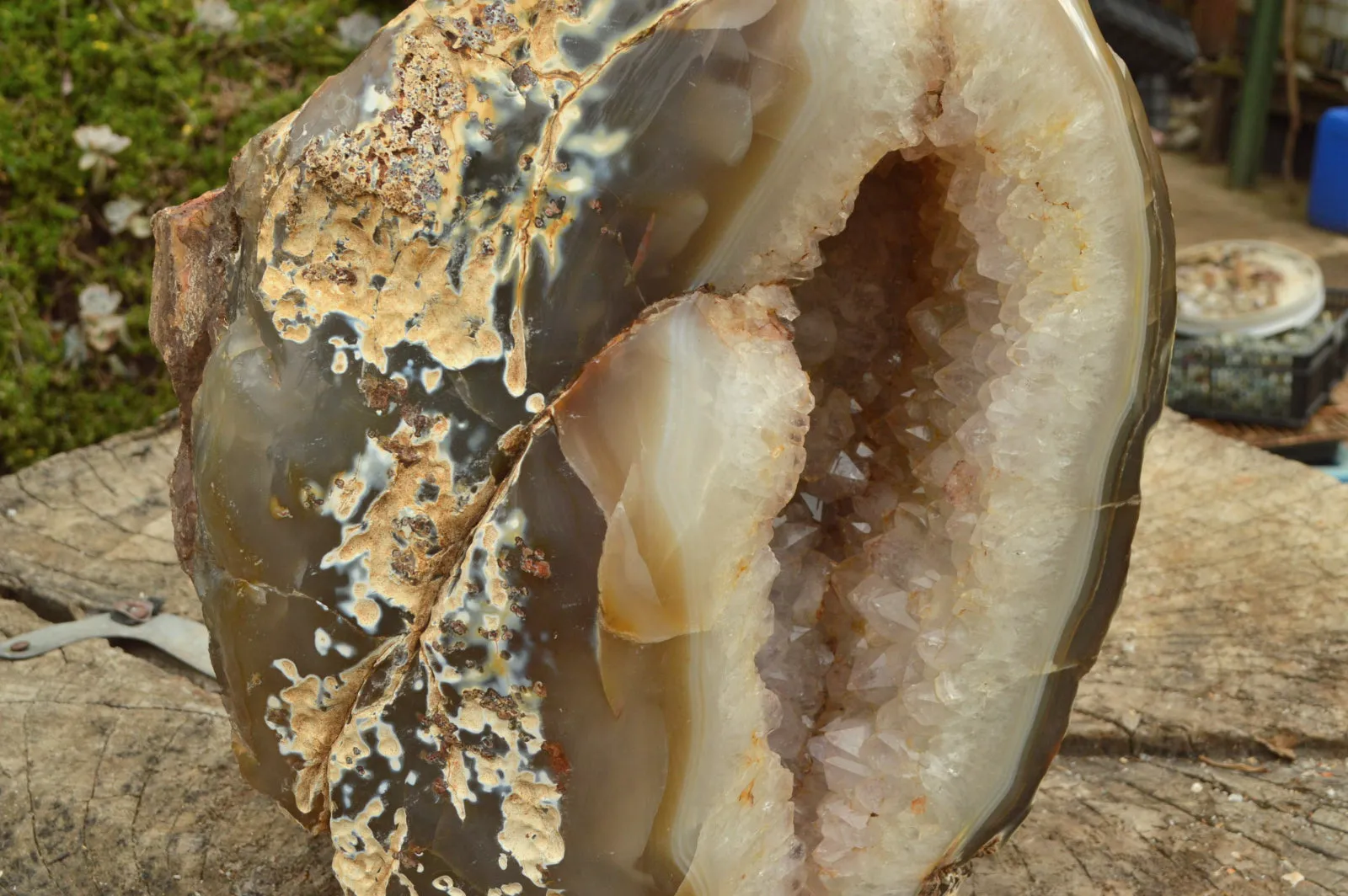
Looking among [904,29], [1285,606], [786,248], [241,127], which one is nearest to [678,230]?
[786,248]

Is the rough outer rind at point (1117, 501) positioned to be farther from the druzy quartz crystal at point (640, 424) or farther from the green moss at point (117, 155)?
the green moss at point (117, 155)

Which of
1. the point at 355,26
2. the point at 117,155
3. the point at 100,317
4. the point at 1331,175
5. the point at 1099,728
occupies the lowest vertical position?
the point at 1331,175

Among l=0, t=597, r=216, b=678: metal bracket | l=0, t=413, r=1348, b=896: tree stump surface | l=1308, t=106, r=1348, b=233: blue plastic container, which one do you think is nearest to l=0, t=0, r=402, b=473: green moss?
l=0, t=413, r=1348, b=896: tree stump surface

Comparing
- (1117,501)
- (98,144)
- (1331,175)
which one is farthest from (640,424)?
(1331,175)

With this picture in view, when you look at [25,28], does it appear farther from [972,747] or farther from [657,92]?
[972,747]

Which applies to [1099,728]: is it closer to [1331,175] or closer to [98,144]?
[98,144]

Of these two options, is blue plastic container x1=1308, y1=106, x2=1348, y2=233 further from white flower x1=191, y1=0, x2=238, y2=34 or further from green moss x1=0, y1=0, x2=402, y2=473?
white flower x1=191, y1=0, x2=238, y2=34
